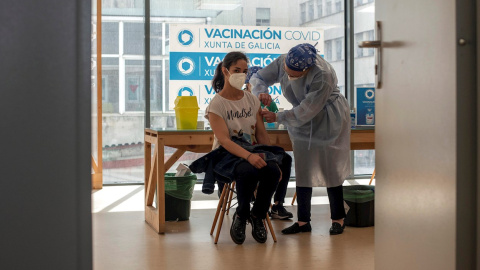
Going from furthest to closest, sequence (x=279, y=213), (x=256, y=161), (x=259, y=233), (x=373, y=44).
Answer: (x=279, y=213)
(x=259, y=233)
(x=256, y=161)
(x=373, y=44)

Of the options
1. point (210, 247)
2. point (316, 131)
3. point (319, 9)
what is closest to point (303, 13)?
point (319, 9)

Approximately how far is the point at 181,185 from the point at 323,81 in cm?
135

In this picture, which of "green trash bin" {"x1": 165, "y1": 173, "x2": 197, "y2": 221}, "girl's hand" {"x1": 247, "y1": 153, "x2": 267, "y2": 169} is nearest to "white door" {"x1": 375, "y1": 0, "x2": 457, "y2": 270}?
"girl's hand" {"x1": 247, "y1": 153, "x2": 267, "y2": 169}

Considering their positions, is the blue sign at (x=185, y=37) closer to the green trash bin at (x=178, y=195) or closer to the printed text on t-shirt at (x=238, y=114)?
the green trash bin at (x=178, y=195)

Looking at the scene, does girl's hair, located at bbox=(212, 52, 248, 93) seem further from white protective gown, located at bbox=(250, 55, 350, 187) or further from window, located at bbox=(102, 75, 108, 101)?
window, located at bbox=(102, 75, 108, 101)

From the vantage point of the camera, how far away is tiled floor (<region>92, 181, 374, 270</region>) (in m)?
3.27

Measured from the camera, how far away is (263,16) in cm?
706

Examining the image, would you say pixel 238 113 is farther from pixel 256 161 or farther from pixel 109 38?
pixel 109 38

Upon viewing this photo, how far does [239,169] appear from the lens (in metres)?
3.69

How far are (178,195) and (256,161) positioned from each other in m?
1.11

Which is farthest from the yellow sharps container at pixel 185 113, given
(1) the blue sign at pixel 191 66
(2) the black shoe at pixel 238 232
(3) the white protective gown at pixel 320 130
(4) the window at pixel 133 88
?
(4) the window at pixel 133 88

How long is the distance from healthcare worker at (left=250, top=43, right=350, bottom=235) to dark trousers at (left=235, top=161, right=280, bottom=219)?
428 millimetres

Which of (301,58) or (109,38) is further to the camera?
(109,38)

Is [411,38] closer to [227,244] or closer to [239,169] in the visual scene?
[239,169]
